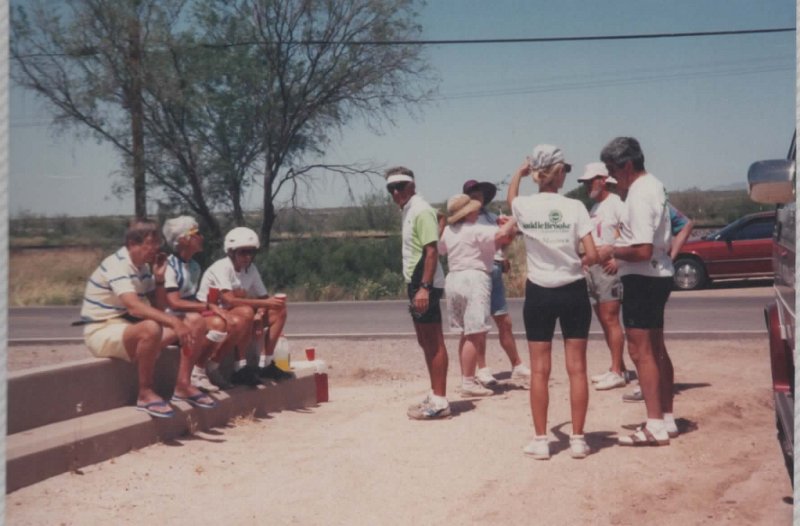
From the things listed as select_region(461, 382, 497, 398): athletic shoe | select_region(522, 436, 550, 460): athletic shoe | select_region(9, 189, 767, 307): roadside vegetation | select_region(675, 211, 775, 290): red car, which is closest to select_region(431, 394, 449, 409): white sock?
select_region(461, 382, 497, 398): athletic shoe

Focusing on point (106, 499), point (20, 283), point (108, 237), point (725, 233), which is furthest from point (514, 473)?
point (20, 283)

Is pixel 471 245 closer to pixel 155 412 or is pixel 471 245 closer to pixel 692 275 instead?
pixel 155 412

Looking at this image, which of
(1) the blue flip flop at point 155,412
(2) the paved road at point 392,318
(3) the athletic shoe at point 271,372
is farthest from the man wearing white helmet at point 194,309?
(2) the paved road at point 392,318

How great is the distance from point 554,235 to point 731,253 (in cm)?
1547

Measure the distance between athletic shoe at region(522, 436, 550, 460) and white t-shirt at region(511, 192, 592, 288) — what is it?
968 mm

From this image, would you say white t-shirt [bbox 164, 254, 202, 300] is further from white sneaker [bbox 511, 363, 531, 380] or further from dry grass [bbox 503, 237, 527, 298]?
dry grass [bbox 503, 237, 527, 298]

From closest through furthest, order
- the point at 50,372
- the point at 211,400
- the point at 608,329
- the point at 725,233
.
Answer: the point at 50,372, the point at 211,400, the point at 608,329, the point at 725,233

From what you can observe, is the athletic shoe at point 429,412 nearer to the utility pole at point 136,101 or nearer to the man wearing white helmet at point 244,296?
the man wearing white helmet at point 244,296

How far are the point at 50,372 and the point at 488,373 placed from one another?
387 cm

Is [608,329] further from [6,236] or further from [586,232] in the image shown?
[6,236]

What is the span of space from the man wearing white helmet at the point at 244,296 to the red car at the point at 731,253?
14.5 metres

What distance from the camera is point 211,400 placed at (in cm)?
701

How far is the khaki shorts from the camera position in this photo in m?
6.55

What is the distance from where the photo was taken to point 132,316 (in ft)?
22.0
